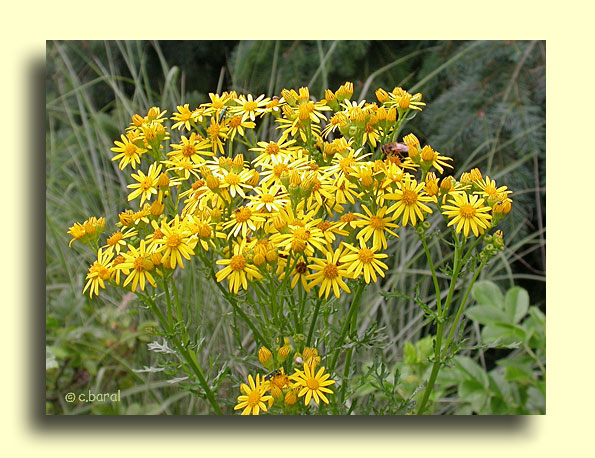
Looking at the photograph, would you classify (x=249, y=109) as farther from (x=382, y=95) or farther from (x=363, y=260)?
(x=363, y=260)

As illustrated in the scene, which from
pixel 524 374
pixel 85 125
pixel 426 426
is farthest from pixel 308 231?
pixel 85 125

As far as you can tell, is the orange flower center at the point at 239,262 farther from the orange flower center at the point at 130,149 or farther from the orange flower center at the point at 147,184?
the orange flower center at the point at 130,149

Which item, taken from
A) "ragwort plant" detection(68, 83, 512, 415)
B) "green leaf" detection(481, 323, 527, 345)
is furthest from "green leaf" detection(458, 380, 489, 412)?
"ragwort plant" detection(68, 83, 512, 415)

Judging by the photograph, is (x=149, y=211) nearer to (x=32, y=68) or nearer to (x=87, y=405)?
(x=32, y=68)

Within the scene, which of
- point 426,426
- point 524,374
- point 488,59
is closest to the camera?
point 426,426

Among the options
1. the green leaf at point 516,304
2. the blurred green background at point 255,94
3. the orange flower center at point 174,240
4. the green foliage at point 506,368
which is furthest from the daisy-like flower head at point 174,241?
the green leaf at point 516,304

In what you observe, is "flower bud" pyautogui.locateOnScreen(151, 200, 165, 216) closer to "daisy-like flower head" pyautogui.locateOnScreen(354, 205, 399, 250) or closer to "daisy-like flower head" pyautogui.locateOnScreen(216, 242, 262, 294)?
"daisy-like flower head" pyautogui.locateOnScreen(216, 242, 262, 294)

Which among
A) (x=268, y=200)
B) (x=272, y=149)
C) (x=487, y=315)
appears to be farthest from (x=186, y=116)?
(x=487, y=315)
